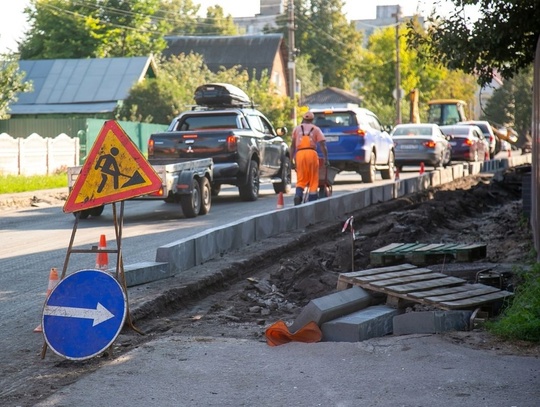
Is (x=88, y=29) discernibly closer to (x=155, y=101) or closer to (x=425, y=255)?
(x=155, y=101)

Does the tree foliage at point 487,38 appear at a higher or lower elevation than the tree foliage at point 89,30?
lower

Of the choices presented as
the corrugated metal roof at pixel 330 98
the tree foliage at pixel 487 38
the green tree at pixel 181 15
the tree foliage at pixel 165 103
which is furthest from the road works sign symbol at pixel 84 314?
the green tree at pixel 181 15

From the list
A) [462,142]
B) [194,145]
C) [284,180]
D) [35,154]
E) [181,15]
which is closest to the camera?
[194,145]

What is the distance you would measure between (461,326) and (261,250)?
17.5 ft

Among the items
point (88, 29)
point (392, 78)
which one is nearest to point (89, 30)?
point (88, 29)

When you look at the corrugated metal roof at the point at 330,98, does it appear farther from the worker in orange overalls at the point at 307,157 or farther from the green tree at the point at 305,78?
the worker in orange overalls at the point at 307,157

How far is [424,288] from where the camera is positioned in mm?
8961

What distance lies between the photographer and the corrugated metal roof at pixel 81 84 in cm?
5319

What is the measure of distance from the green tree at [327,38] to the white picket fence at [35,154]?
75.3m

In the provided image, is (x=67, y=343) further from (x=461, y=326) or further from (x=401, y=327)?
(x=461, y=326)

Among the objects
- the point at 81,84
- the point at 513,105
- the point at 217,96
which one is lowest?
the point at 217,96

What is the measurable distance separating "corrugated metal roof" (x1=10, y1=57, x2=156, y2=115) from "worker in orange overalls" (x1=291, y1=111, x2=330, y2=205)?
34.5m

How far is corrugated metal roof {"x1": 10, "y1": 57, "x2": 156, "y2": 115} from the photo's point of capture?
53188 millimetres

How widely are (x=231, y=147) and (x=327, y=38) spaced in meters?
92.5
